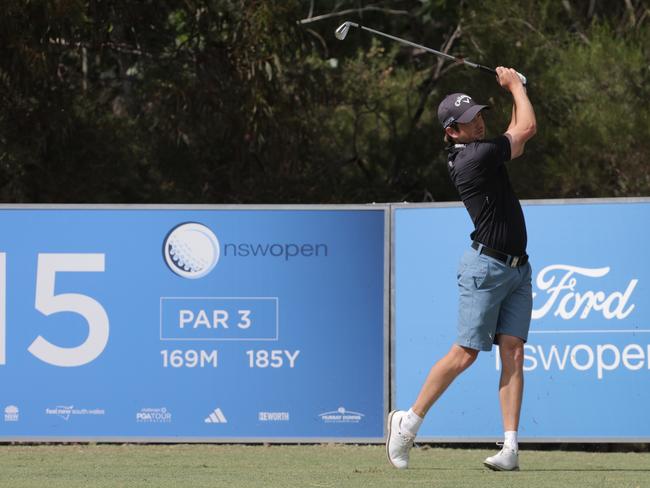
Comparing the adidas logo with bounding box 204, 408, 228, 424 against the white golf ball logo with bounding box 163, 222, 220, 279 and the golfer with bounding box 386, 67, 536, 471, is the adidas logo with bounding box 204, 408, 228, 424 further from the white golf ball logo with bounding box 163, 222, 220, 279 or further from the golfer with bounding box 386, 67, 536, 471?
the golfer with bounding box 386, 67, 536, 471

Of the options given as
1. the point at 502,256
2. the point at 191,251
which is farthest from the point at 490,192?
the point at 191,251

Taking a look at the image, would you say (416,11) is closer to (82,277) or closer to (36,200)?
(36,200)

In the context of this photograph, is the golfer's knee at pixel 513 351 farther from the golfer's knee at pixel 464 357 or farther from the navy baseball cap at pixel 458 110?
the navy baseball cap at pixel 458 110

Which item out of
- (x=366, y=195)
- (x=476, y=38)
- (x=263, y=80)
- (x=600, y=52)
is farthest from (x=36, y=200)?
(x=600, y=52)

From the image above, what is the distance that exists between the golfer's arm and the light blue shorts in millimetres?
529

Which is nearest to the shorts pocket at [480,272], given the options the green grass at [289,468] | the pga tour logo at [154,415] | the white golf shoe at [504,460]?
the white golf shoe at [504,460]

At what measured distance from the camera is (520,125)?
6301 mm

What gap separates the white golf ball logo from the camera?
26.9ft

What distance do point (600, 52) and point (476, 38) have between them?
158cm

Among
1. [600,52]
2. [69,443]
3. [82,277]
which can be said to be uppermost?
[600,52]

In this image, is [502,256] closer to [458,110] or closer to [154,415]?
[458,110]

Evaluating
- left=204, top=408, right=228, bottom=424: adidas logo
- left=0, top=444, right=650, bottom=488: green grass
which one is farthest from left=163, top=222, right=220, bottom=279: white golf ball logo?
left=0, top=444, right=650, bottom=488: green grass

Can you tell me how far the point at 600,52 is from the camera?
12.2 m

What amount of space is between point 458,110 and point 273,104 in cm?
715
